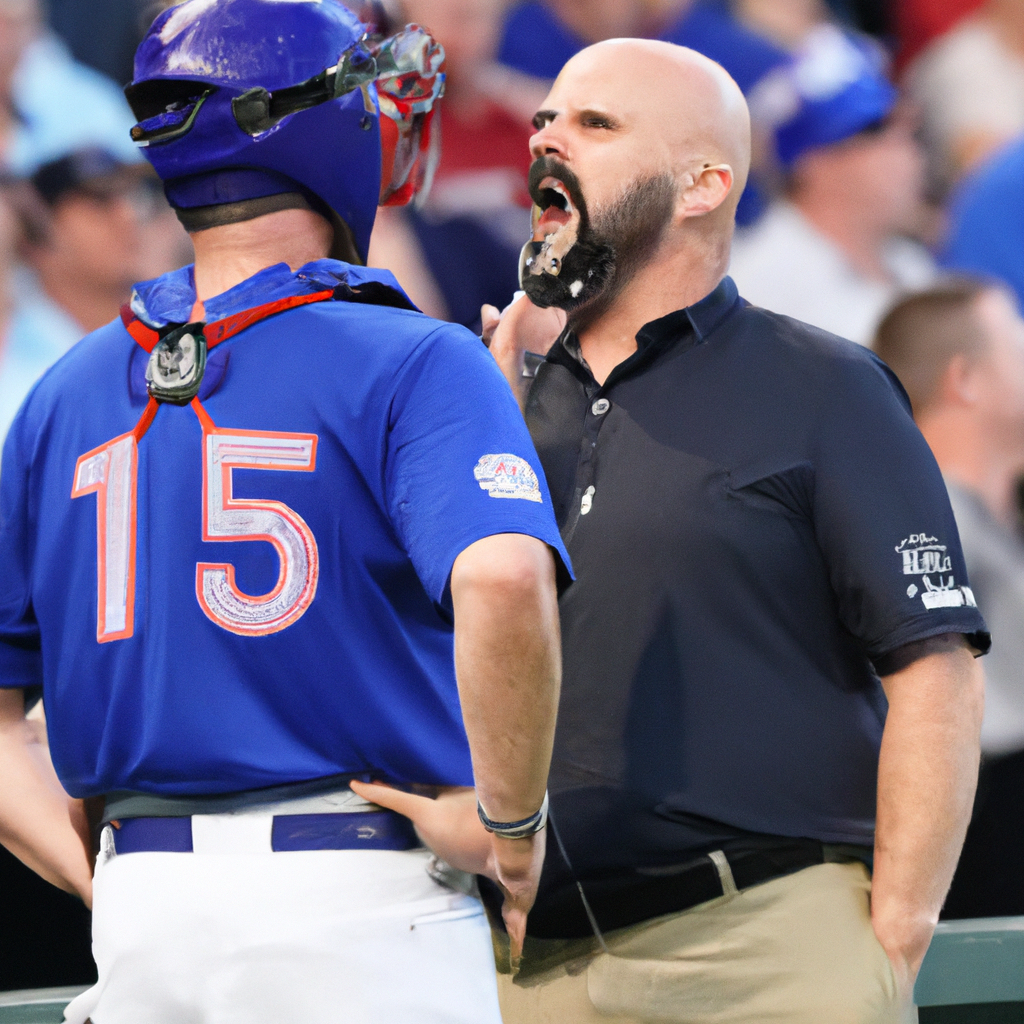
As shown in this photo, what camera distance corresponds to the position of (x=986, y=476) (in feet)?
12.5

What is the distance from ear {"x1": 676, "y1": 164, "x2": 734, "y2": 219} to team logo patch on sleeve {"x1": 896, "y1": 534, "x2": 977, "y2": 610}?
559mm

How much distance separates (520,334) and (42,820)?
96 cm

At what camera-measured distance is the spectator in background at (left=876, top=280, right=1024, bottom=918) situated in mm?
3422

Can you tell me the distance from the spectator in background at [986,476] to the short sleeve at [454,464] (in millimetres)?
2596

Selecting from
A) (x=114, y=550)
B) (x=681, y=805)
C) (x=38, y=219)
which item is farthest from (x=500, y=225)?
(x=114, y=550)

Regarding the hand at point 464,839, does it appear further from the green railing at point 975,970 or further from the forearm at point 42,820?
the green railing at point 975,970

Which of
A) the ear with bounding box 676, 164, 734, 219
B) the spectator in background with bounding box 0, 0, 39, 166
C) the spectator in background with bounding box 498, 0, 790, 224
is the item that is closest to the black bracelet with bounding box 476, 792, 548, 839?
the ear with bounding box 676, 164, 734, 219

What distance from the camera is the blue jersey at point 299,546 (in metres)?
1.20

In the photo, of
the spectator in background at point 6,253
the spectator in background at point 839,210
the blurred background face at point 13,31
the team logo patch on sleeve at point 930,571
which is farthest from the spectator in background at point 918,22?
the team logo patch on sleeve at point 930,571

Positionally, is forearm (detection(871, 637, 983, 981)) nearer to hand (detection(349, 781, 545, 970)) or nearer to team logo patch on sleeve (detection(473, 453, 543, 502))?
hand (detection(349, 781, 545, 970))

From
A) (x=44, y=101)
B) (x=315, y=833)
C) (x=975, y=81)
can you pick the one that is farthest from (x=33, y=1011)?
(x=975, y=81)

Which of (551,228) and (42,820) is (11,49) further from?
(42,820)

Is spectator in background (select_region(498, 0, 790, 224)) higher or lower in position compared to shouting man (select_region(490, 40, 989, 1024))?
higher

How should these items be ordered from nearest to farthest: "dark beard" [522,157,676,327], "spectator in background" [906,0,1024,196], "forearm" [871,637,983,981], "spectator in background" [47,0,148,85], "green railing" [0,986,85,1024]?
1. "forearm" [871,637,983,981]
2. "dark beard" [522,157,676,327]
3. "green railing" [0,986,85,1024]
4. "spectator in background" [47,0,148,85]
5. "spectator in background" [906,0,1024,196]
